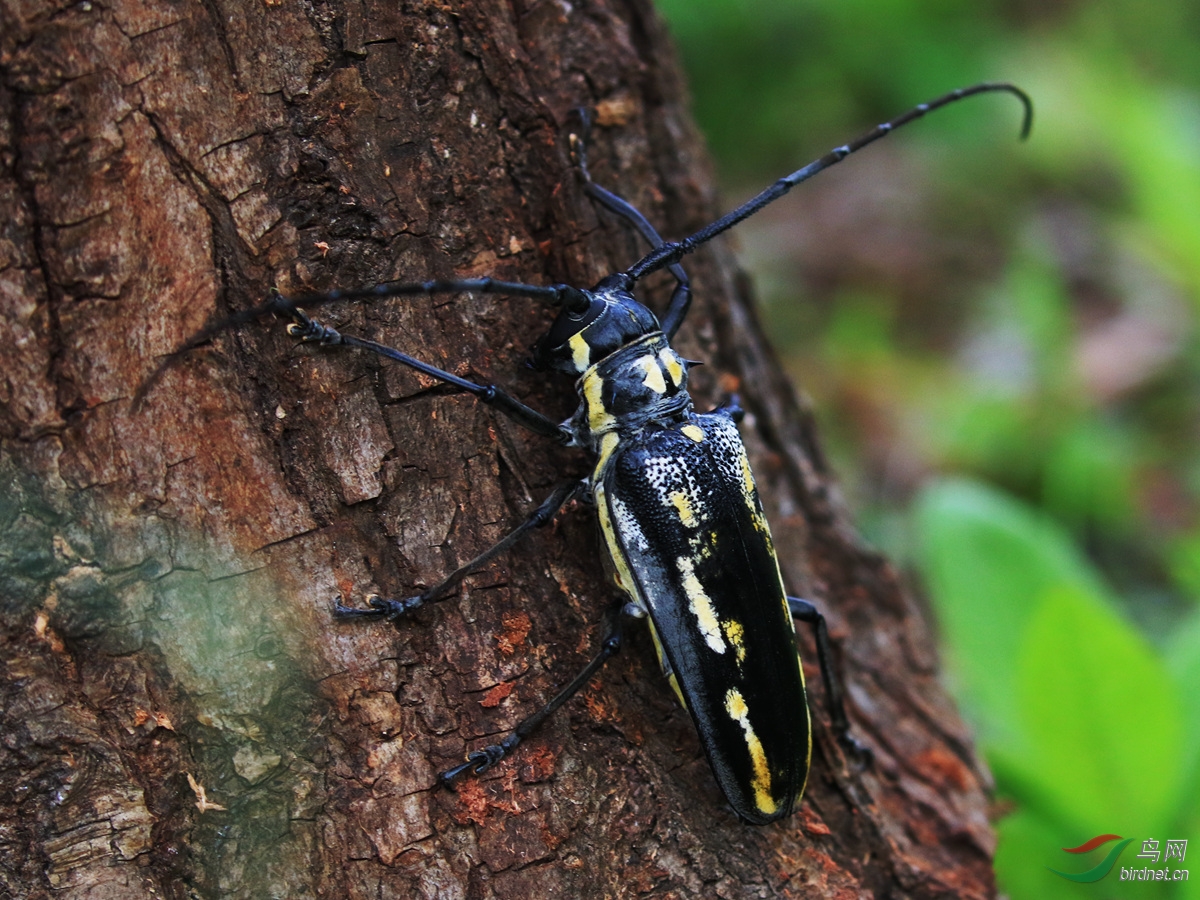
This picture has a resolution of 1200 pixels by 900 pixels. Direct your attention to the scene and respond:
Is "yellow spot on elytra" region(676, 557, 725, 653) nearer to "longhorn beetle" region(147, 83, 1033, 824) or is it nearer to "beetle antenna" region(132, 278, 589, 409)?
"longhorn beetle" region(147, 83, 1033, 824)

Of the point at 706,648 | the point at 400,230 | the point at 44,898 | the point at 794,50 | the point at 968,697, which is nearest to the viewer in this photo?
the point at 44,898

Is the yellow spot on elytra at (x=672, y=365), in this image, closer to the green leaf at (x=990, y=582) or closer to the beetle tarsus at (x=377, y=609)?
the beetle tarsus at (x=377, y=609)

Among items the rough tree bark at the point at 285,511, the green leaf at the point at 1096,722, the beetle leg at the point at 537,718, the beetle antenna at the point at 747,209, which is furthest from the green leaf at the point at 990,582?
the beetle leg at the point at 537,718

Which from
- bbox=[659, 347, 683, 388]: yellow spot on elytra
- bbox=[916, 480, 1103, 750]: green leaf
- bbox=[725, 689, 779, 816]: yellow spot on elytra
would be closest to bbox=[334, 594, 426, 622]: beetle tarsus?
bbox=[725, 689, 779, 816]: yellow spot on elytra

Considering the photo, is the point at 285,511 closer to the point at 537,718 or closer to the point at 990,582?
the point at 537,718

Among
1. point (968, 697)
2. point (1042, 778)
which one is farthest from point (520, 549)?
point (968, 697)

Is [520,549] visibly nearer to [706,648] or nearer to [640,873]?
[706,648]
